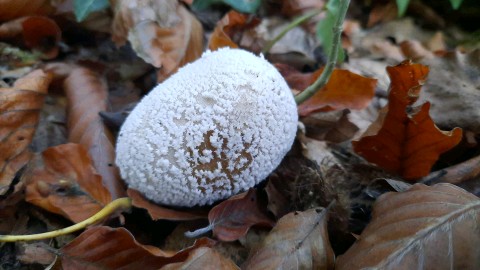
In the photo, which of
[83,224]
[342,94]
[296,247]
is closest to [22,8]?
[83,224]

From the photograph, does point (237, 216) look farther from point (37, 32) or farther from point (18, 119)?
point (37, 32)

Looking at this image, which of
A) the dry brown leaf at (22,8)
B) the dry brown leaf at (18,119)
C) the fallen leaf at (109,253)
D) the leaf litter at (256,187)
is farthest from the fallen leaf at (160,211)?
the dry brown leaf at (22,8)

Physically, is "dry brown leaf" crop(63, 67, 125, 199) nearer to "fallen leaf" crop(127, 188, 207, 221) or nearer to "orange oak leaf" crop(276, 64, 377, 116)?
"fallen leaf" crop(127, 188, 207, 221)

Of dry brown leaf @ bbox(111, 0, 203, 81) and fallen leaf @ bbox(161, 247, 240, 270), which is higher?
dry brown leaf @ bbox(111, 0, 203, 81)

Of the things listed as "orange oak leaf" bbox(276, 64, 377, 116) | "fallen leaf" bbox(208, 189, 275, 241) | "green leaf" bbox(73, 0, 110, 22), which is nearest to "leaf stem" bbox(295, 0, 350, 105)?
"orange oak leaf" bbox(276, 64, 377, 116)

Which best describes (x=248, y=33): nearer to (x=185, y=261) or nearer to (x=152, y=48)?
(x=152, y=48)

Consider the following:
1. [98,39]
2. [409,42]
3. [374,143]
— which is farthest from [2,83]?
[409,42]

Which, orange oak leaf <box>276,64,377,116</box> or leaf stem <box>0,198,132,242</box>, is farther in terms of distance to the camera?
orange oak leaf <box>276,64,377,116</box>

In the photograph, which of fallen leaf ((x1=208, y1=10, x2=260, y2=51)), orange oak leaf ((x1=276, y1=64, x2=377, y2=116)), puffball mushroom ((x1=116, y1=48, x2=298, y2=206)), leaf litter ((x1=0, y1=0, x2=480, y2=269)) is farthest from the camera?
fallen leaf ((x1=208, y1=10, x2=260, y2=51))

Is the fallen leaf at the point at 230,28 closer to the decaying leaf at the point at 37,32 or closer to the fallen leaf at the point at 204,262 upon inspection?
the decaying leaf at the point at 37,32
